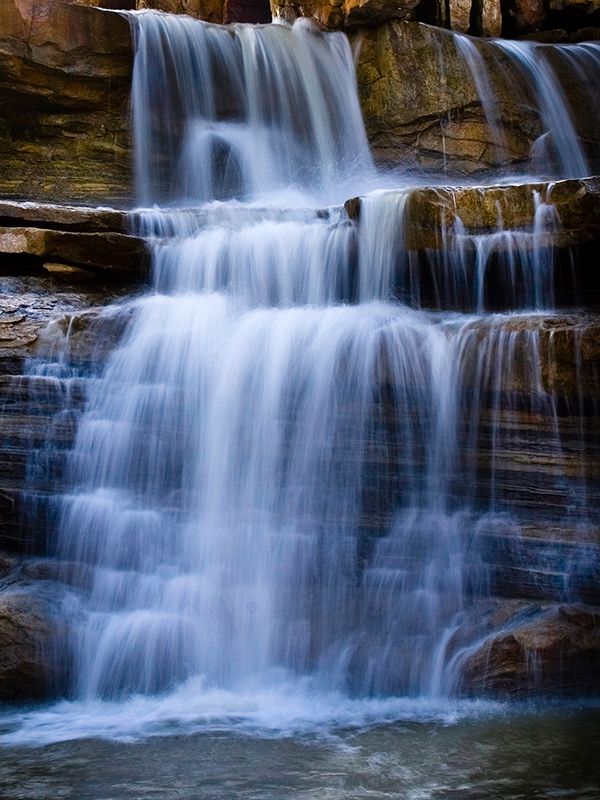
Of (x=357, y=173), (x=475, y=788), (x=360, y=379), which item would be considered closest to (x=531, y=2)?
(x=357, y=173)

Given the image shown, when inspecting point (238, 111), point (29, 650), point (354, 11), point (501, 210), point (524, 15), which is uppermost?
point (524, 15)

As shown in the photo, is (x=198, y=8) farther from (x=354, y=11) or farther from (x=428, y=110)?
(x=428, y=110)

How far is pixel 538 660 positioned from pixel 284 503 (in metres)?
2.34

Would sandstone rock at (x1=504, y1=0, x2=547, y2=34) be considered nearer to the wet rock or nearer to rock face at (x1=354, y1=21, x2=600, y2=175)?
rock face at (x1=354, y1=21, x2=600, y2=175)

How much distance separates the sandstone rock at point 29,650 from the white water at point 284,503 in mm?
196

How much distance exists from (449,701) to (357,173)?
931cm

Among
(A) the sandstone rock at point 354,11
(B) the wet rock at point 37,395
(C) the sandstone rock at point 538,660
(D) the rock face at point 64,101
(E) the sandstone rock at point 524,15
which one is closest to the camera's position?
(C) the sandstone rock at point 538,660

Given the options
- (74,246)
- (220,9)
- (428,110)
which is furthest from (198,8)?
(74,246)

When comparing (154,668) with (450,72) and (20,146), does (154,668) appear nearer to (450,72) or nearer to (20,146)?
(20,146)

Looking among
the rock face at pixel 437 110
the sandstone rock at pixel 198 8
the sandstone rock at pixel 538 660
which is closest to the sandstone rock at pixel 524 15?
the rock face at pixel 437 110

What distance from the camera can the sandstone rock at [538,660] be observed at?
621 centimetres

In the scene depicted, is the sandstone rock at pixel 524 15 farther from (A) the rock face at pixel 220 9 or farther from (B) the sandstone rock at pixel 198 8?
(B) the sandstone rock at pixel 198 8

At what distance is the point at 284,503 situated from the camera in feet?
24.1

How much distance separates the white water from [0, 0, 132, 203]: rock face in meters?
4.69
